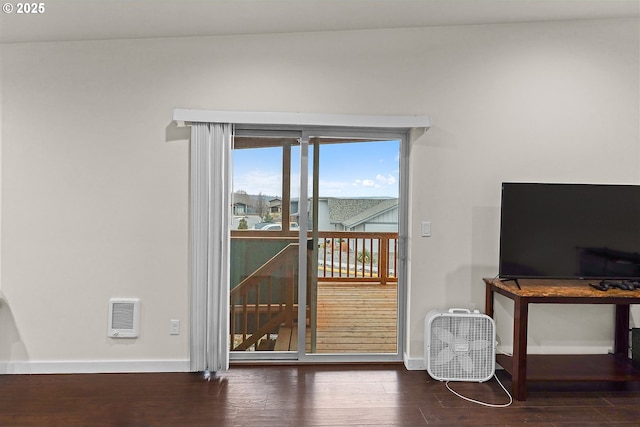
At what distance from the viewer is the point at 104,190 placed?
9.71 feet

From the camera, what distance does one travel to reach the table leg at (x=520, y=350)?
2.51m

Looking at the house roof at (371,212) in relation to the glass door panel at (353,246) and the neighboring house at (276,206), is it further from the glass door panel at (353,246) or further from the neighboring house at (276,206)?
the neighboring house at (276,206)

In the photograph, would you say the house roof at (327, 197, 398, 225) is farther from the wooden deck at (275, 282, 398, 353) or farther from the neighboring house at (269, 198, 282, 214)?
the wooden deck at (275, 282, 398, 353)

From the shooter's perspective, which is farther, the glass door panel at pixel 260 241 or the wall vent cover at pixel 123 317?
the glass door panel at pixel 260 241

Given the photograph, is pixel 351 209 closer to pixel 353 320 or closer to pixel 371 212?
pixel 371 212

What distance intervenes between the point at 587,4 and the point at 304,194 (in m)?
2.46

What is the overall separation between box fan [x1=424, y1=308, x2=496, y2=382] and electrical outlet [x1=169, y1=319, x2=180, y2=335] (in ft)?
6.23

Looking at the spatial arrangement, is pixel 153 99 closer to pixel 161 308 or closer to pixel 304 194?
pixel 304 194

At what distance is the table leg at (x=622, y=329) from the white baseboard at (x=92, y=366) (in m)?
3.38

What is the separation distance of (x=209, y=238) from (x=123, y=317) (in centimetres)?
90

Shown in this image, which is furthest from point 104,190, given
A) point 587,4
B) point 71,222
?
point 587,4

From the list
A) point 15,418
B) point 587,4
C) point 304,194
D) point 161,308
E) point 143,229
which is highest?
point 587,4

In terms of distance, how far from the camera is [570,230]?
8.97 feet

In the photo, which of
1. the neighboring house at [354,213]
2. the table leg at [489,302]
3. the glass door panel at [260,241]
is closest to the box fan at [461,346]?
the table leg at [489,302]
